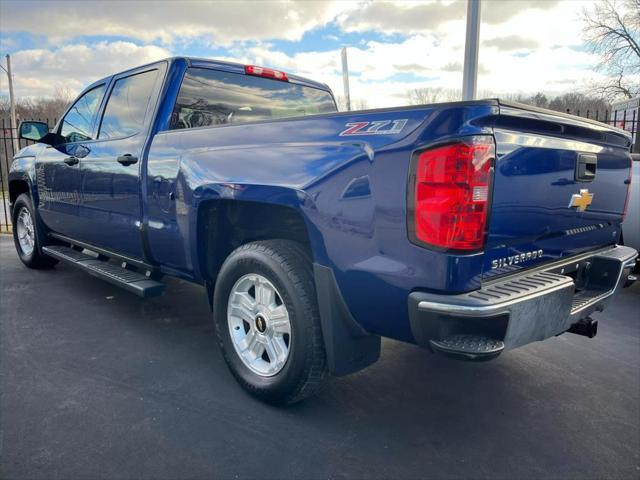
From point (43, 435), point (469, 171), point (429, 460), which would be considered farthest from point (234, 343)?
point (469, 171)

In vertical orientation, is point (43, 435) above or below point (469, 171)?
below

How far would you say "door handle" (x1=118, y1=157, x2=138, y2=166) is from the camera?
3579 millimetres

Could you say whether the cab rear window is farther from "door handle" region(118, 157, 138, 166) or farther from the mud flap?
the mud flap

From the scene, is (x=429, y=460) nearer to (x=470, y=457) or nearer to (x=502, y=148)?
(x=470, y=457)

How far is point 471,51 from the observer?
584 cm

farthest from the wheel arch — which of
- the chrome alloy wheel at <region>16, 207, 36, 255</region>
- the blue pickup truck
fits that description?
the chrome alloy wheel at <region>16, 207, 36, 255</region>

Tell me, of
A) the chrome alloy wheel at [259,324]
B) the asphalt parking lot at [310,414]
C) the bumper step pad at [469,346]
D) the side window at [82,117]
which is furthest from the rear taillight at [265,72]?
the bumper step pad at [469,346]

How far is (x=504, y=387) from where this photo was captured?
3.09 m

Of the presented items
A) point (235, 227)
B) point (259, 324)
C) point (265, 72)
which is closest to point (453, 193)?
point (259, 324)

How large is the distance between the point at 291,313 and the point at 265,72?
2.47m

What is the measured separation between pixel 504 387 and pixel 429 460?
3.32ft

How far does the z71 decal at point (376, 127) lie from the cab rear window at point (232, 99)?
149 cm

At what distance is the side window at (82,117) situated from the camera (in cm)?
450

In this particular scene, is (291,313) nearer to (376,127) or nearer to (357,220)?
(357,220)
